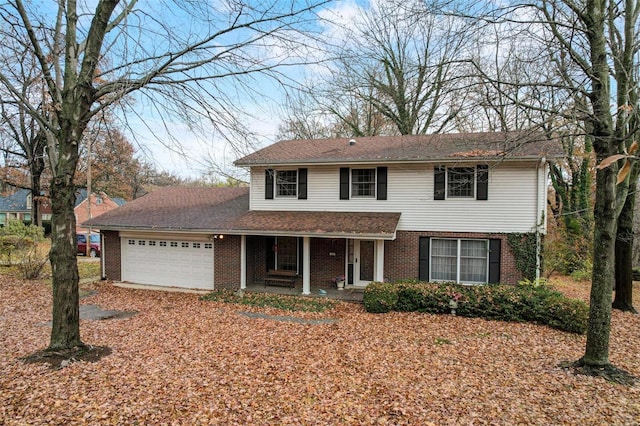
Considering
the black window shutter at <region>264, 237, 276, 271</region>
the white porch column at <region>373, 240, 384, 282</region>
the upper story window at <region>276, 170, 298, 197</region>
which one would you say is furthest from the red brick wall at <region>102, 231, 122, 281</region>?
the white porch column at <region>373, 240, 384, 282</region>

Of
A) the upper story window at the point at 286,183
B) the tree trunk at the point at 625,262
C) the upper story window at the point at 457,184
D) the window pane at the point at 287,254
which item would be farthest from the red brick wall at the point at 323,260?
the tree trunk at the point at 625,262

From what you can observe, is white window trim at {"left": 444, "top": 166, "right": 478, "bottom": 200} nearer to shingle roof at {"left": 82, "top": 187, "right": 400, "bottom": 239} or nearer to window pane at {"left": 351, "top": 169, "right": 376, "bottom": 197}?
shingle roof at {"left": 82, "top": 187, "right": 400, "bottom": 239}

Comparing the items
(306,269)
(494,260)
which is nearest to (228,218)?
(306,269)

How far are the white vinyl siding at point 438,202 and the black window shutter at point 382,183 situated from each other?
→ 130 mm

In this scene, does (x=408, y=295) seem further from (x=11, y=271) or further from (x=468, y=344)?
(x=11, y=271)

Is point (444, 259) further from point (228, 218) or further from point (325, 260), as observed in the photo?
point (228, 218)

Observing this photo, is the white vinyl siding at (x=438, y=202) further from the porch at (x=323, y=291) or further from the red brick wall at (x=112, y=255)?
the red brick wall at (x=112, y=255)

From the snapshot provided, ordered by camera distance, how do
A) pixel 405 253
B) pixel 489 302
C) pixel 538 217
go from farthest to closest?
pixel 405 253, pixel 538 217, pixel 489 302

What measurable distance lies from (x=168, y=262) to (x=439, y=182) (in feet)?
34.9

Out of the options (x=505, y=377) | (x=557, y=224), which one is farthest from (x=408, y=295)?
(x=557, y=224)

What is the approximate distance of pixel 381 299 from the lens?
34.1 ft

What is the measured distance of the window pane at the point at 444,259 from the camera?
40.1ft

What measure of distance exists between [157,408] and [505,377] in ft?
18.0

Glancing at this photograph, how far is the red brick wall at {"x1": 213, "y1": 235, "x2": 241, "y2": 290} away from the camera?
13.2m
